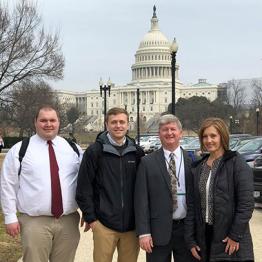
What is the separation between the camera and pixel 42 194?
459 cm

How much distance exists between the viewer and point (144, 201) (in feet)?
14.7

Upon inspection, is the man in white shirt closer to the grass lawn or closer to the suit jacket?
the suit jacket

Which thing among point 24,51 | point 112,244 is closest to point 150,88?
point 24,51

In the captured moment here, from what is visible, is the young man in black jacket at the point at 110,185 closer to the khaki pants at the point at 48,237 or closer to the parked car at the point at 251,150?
the khaki pants at the point at 48,237

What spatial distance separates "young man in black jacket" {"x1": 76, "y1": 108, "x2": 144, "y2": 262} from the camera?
461 cm

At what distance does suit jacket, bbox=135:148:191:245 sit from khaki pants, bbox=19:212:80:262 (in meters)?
0.71

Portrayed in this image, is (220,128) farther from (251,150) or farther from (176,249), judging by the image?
(251,150)

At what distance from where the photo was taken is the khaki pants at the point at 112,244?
470cm

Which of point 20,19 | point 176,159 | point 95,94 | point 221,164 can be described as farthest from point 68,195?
point 95,94

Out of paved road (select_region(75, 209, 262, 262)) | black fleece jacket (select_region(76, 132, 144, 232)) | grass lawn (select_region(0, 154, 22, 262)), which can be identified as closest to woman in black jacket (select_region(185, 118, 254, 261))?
black fleece jacket (select_region(76, 132, 144, 232))

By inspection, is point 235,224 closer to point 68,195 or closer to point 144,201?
point 144,201

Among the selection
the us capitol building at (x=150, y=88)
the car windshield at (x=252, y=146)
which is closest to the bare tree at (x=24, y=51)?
the car windshield at (x=252, y=146)

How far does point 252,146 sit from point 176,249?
1396 cm

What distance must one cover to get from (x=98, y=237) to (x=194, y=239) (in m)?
0.92
